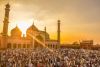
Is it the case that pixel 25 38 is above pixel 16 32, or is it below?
below

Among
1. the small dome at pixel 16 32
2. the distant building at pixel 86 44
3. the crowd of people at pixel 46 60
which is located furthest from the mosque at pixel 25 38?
the crowd of people at pixel 46 60

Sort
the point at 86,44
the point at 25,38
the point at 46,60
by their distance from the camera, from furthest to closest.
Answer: the point at 86,44
the point at 25,38
the point at 46,60

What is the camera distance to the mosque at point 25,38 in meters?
48.3

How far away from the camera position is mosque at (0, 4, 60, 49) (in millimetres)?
48344

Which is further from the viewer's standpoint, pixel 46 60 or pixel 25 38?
pixel 25 38

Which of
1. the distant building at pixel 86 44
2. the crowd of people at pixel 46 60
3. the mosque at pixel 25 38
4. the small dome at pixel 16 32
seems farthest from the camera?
the distant building at pixel 86 44

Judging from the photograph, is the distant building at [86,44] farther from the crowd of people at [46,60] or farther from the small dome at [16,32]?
the crowd of people at [46,60]

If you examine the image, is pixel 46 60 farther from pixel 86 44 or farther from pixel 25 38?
pixel 86 44

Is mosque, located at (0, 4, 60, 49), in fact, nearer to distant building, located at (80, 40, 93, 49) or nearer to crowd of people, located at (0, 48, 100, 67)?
distant building, located at (80, 40, 93, 49)

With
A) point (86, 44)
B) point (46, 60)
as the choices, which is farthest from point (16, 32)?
point (46, 60)

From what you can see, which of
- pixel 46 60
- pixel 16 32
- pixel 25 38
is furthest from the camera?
pixel 16 32

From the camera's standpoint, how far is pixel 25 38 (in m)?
54.8

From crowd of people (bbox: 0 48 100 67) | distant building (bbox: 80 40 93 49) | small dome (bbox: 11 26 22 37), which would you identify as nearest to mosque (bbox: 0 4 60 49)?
small dome (bbox: 11 26 22 37)

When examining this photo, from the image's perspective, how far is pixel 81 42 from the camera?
2421 inches
